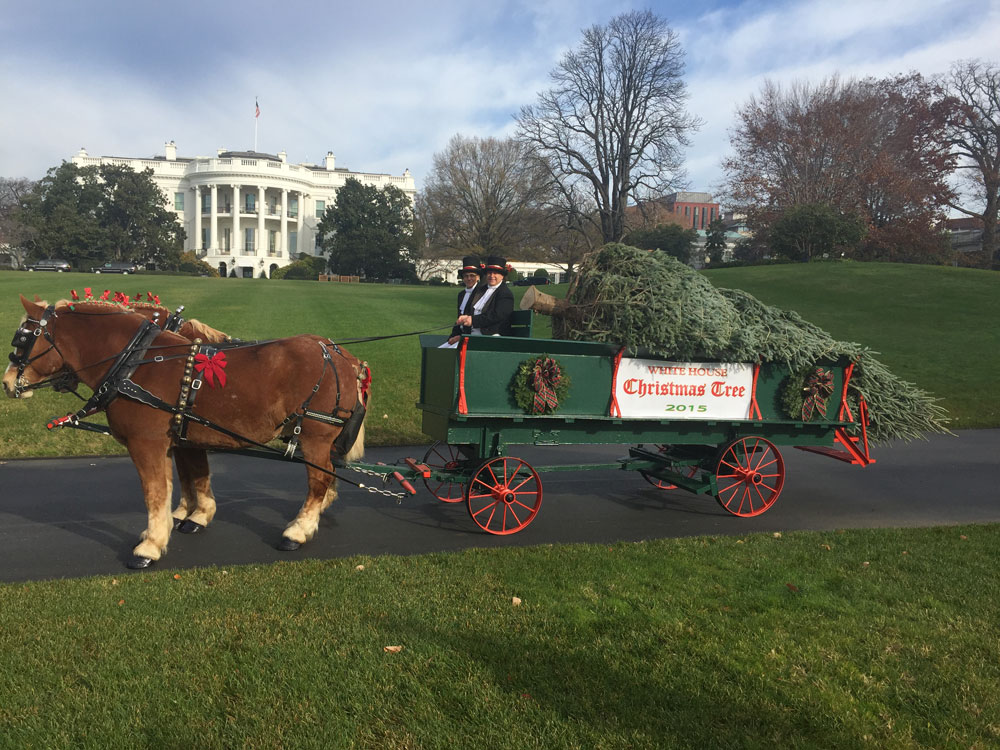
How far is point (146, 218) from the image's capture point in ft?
190

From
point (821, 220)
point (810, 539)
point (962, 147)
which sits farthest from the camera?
point (962, 147)

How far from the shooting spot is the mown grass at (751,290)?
35.3 feet

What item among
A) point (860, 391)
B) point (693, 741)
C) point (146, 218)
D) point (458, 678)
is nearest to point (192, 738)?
point (458, 678)

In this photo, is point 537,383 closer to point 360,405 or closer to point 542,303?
point 542,303

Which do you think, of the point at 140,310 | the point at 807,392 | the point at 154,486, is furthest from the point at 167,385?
the point at 807,392

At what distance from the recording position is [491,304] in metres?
6.50

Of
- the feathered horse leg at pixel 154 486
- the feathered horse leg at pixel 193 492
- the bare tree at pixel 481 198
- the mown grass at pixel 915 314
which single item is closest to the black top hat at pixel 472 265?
the feathered horse leg at pixel 193 492

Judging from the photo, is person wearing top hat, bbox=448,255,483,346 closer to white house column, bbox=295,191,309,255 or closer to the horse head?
the horse head

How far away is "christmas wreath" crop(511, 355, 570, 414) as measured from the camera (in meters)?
5.84

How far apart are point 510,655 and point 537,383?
263 centimetres

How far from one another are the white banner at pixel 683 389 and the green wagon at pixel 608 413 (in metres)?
0.01

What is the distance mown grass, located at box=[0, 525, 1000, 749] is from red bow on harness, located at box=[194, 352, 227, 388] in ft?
4.87

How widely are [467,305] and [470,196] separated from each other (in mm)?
51229

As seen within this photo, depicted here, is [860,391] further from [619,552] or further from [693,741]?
[693,741]
